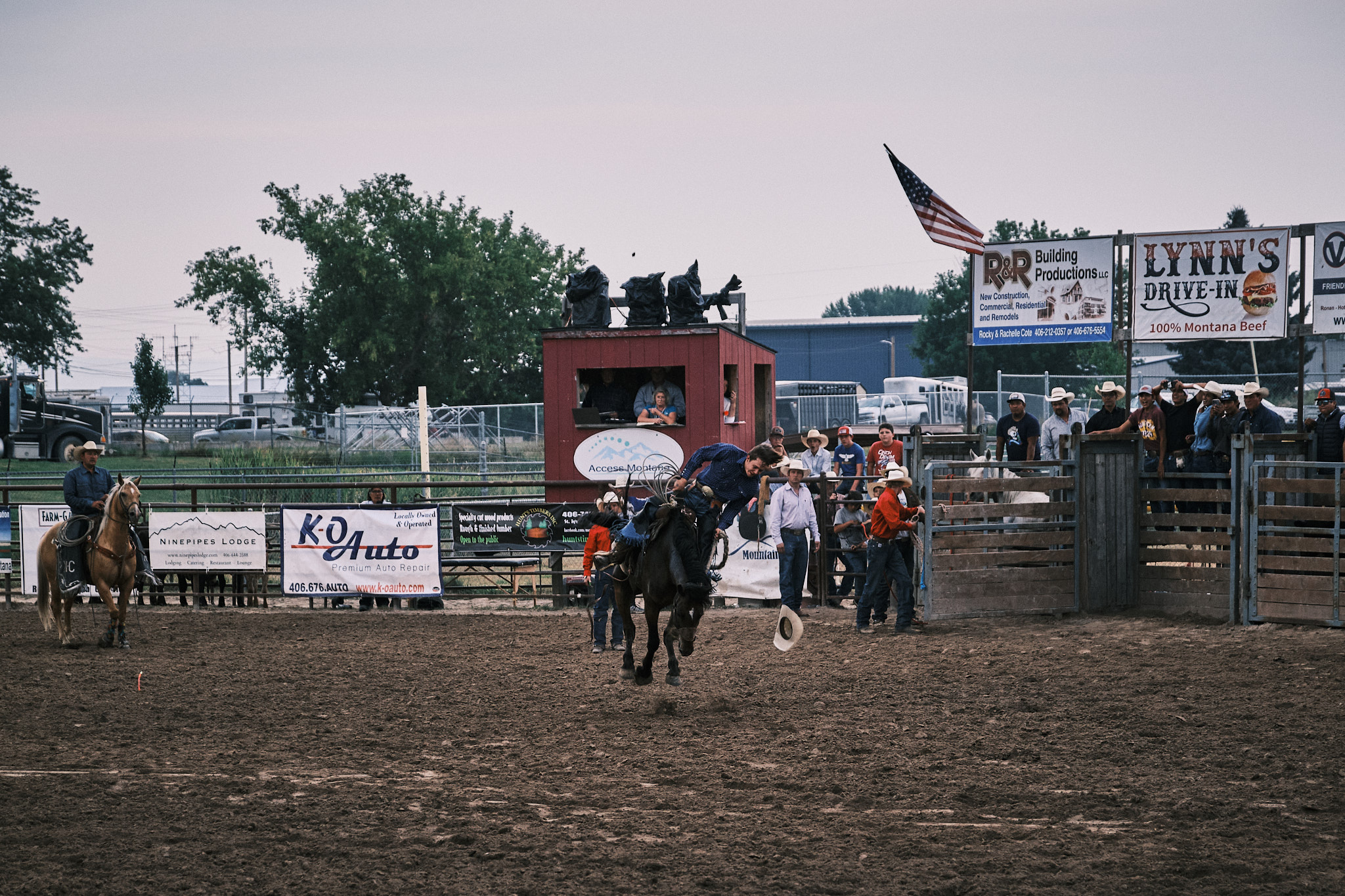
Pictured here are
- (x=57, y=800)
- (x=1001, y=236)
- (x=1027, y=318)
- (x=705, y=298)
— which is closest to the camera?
(x=57, y=800)

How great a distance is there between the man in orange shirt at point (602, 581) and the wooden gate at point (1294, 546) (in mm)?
6306

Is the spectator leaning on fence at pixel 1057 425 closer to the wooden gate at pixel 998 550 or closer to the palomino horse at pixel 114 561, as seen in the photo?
the wooden gate at pixel 998 550

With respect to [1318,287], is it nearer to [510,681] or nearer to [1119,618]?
[1119,618]

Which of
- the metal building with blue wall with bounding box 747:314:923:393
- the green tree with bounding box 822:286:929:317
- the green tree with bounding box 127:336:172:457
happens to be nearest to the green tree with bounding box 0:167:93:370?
the green tree with bounding box 127:336:172:457

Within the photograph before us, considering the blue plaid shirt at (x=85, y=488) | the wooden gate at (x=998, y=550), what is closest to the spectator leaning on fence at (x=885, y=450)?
the wooden gate at (x=998, y=550)

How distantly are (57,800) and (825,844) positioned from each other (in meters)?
4.22

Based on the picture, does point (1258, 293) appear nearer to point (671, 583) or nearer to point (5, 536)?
point (671, 583)

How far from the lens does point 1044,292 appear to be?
15320 millimetres

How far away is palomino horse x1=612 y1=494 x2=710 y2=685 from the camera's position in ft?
28.4

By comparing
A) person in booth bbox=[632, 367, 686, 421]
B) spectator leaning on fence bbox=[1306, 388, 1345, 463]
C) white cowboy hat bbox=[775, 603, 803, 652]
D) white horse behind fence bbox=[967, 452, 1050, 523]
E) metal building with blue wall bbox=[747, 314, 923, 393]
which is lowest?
white cowboy hat bbox=[775, 603, 803, 652]

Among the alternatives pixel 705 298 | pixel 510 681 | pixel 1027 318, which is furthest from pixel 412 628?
pixel 1027 318

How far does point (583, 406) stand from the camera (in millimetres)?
18000

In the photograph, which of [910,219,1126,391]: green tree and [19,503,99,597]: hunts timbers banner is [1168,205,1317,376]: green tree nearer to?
[910,219,1126,391]: green tree

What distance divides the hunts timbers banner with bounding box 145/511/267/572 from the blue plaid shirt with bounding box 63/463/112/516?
9.22ft
